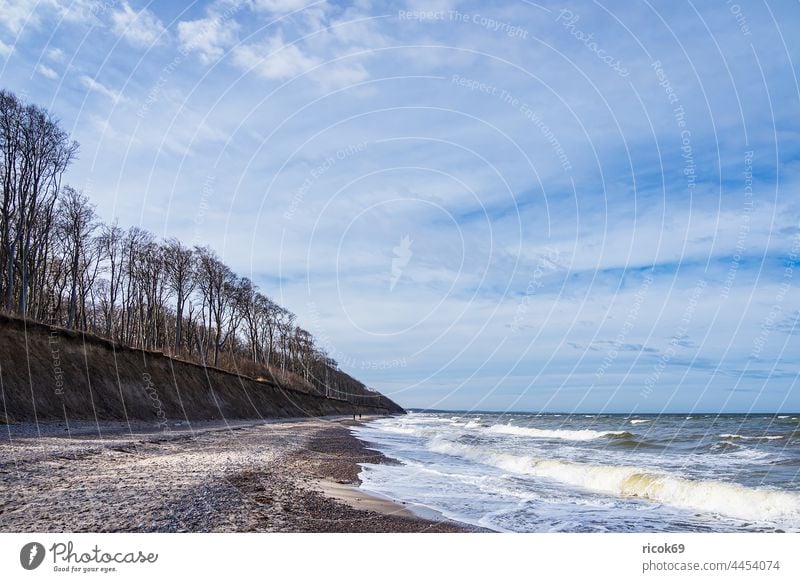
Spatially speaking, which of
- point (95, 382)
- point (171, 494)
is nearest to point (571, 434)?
point (95, 382)

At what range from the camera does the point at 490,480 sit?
18422 millimetres

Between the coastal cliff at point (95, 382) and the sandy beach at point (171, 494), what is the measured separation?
8.22 metres

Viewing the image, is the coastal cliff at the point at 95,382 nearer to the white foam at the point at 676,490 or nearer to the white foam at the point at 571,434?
the white foam at the point at 676,490

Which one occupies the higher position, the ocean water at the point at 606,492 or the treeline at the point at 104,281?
the treeline at the point at 104,281

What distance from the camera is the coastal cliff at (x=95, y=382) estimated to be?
80.0 ft

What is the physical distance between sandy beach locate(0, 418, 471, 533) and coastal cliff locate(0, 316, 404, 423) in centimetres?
822

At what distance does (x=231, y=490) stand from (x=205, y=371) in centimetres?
4266

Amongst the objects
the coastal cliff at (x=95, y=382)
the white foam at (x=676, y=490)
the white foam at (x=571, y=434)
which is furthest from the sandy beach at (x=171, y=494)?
the white foam at (x=571, y=434)

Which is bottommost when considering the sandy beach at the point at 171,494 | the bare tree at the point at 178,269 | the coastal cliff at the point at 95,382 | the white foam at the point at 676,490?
the white foam at the point at 676,490

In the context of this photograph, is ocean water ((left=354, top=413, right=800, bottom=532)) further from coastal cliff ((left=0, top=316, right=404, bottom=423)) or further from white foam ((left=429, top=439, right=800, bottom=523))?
coastal cliff ((left=0, top=316, right=404, bottom=423))
